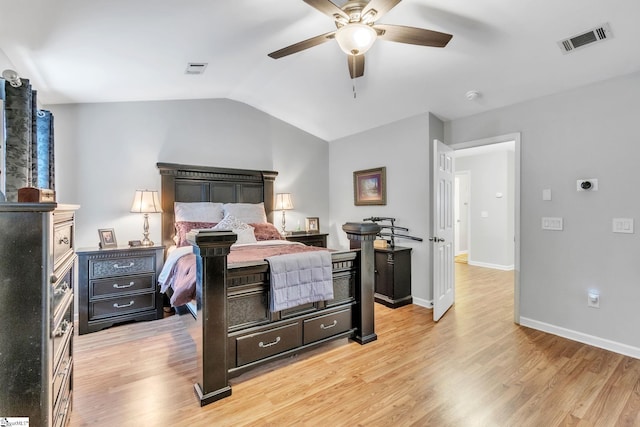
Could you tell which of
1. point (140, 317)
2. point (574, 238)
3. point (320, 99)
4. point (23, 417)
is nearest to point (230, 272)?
point (23, 417)

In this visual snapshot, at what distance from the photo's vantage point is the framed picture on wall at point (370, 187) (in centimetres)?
426

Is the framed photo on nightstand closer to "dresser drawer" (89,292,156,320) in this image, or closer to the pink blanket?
the pink blanket

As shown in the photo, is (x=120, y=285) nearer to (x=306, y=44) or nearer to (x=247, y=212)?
(x=247, y=212)

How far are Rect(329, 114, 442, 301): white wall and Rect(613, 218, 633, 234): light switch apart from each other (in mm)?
1639

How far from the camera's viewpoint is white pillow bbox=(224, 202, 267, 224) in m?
4.02

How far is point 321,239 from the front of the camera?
15.6 feet

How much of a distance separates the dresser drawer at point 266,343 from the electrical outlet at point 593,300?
2637 mm

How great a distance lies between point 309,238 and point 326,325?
2132 millimetres

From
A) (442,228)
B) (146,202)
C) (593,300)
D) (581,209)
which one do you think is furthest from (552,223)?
(146,202)

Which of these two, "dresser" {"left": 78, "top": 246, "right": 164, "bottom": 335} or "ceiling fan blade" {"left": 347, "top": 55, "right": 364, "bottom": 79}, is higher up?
Answer: "ceiling fan blade" {"left": 347, "top": 55, "right": 364, "bottom": 79}

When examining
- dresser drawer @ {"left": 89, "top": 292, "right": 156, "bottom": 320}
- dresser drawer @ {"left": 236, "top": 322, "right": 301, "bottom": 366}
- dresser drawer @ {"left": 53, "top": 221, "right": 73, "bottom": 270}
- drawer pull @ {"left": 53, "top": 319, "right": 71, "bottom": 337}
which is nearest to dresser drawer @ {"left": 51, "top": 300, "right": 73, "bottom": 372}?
drawer pull @ {"left": 53, "top": 319, "right": 71, "bottom": 337}

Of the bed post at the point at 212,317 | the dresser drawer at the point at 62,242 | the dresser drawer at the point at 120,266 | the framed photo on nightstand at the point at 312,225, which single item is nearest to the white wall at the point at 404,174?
the framed photo on nightstand at the point at 312,225

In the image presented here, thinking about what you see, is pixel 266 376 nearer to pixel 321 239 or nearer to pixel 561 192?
pixel 321 239

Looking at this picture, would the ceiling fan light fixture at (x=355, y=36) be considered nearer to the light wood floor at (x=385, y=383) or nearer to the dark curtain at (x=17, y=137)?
the dark curtain at (x=17, y=137)
